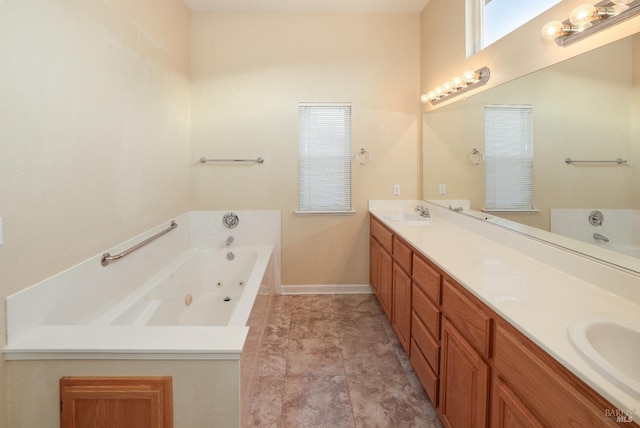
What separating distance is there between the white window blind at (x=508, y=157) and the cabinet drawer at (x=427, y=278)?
0.63 m

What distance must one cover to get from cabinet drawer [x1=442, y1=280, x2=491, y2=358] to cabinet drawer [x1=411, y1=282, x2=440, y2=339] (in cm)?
12

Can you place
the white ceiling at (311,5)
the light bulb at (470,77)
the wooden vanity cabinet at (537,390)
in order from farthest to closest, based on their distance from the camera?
the white ceiling at (311,5) → the light bulb at (470,77) → the wooden vanity cabinet at (537,390)

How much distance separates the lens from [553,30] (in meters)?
1.48

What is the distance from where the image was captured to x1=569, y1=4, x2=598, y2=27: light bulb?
1303 millimetres

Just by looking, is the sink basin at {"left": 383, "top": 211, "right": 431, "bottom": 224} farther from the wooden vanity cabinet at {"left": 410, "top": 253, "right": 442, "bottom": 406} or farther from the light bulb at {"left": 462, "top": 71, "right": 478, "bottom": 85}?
the light bulb at {"left": 462, "top": 71, "right": 478, "bottom": 85}

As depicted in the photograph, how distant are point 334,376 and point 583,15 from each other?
88.0 inches

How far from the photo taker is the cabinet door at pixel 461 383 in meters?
1.23

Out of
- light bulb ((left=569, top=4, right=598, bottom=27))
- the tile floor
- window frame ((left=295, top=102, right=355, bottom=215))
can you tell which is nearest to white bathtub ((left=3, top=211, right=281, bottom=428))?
the tile floor

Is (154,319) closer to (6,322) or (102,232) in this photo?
(102,232)

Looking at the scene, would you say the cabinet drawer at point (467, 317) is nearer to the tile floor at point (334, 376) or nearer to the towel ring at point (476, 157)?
the tile floor at point (334, 376)

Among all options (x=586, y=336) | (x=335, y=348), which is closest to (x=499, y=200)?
(x=586, y=336)

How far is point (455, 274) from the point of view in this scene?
4.82 ft

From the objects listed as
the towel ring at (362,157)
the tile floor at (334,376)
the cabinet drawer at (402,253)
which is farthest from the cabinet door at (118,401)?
the towel ring at (362,157)

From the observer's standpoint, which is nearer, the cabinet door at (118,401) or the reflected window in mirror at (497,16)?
the cabinet door at (118,401)
